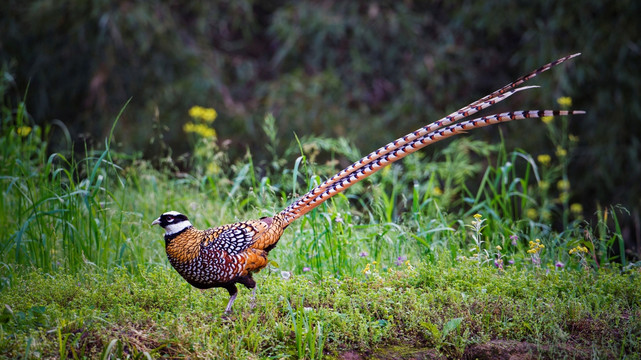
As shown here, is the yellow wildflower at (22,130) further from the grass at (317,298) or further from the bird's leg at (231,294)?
the bird's leg at (231,294)

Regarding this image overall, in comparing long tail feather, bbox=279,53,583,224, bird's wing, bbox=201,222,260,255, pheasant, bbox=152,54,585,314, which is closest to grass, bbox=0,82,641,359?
pheasant, bbox=152,54,585,314

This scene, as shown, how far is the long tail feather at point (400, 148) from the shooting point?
4.14m

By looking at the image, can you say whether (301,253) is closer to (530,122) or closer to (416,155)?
(416,155)

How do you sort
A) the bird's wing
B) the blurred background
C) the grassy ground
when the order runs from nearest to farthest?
the grassy ground
the bird's wing
the blurred background

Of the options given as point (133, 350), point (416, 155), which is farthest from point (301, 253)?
point (416, 155)

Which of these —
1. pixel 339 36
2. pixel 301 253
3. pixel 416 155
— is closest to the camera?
pixel 301 253

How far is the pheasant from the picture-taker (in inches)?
163

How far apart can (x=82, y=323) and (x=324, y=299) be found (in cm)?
151

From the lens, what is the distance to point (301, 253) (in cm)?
525

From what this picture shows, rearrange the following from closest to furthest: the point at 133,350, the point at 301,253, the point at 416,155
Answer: the point at 133,350 → the point at 301,253 → the point at 416,155

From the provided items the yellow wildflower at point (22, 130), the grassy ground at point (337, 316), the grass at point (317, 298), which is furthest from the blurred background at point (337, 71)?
the grassy ground at point (337, 316)

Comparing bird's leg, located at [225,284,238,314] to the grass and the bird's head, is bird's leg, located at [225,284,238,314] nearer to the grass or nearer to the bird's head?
the grass

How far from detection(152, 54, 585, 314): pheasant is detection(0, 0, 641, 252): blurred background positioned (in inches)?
197

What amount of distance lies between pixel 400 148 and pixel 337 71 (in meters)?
7.74
